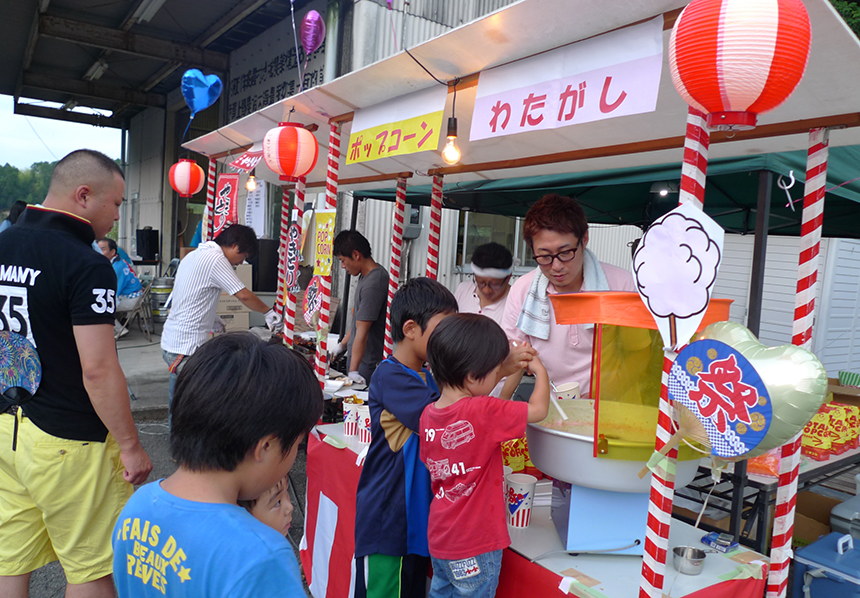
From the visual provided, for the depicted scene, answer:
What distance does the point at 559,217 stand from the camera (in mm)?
2309

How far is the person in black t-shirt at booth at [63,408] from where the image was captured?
74.3 inches

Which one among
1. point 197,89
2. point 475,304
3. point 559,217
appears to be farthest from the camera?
point 197,89

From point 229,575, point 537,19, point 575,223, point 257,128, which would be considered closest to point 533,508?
point 575,223

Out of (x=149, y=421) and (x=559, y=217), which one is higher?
(x=559, y=217)

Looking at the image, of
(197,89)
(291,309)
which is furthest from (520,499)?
(197,89)

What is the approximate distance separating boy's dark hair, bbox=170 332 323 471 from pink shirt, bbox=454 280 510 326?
107 inches

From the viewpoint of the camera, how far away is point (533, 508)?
2.02m

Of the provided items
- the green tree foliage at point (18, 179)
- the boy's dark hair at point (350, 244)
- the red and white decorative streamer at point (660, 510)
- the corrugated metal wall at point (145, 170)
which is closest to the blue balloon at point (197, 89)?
the boy's dark hair at point (350, 244)

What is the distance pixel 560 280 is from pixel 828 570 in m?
1.80

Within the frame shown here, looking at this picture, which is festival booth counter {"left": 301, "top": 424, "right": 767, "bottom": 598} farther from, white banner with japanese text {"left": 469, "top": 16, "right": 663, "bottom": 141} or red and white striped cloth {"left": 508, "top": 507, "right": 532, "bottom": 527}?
white banner with japanese text {"left": 469, "top": 16, "right": 663, "bottom": 141}

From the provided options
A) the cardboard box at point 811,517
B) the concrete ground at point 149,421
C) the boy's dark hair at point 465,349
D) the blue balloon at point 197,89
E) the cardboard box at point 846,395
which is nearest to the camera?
the boy's dark hair at point 465,349

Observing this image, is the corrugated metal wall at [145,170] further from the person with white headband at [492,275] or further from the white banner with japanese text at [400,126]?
the white banner with japanese text at [400,126]

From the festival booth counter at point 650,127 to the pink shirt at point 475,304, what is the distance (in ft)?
3.43

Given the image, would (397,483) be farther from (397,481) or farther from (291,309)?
(291,309)
